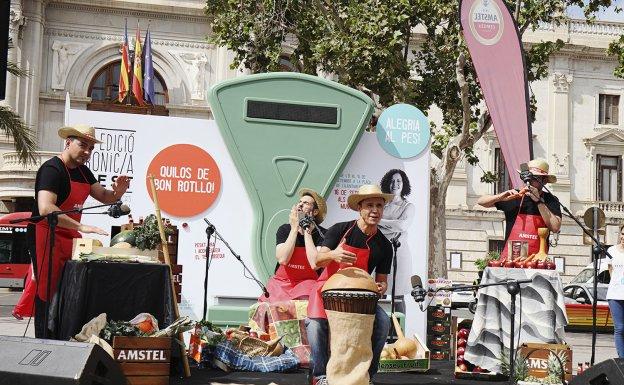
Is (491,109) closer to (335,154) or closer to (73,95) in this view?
(335,154)

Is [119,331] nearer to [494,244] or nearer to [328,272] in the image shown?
[328,272]

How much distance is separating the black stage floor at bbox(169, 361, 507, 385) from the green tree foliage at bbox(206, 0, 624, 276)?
39.0ft

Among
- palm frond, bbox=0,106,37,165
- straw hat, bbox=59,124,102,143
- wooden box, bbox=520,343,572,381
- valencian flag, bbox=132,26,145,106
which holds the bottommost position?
wooden box, bbox=520,343,572,381

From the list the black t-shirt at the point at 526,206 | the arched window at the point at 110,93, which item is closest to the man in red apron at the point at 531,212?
the black t-shirt at the point at 526,206

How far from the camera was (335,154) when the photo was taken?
12.1m

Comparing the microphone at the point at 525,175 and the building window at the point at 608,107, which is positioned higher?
the building window at the point at 608,107

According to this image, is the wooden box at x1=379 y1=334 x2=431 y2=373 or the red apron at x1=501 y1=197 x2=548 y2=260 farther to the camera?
the wooden box at x1=379 y1=334 x2=431 y2=373

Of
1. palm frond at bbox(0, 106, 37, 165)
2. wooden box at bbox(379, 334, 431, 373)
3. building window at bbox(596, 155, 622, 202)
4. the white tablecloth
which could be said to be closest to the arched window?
palm frond at bbox(0, 106, 37, 165)

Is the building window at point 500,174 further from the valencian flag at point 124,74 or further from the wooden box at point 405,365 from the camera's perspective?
the wooden box at point 405,365

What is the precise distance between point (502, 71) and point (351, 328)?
719 cm

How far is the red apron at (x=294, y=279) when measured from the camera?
31.0ft

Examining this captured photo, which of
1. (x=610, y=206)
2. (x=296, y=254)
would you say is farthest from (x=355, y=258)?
(x=610, y=206)

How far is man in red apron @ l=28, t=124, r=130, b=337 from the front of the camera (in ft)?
25.7

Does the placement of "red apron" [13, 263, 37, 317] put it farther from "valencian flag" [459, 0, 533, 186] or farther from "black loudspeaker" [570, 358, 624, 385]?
"valencian flag" [459, 0, 533, 186]
